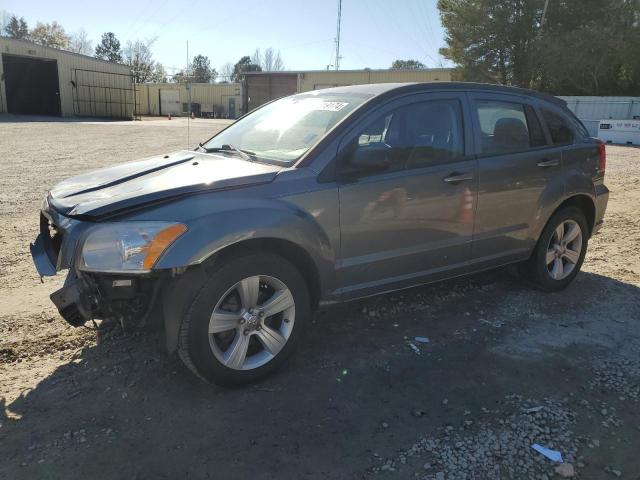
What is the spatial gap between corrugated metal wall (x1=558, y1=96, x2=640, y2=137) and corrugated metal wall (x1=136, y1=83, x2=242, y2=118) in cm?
3736

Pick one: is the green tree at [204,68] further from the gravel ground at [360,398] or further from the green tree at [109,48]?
the gravel ground at [360,398]

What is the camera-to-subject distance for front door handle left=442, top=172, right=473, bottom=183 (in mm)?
3960

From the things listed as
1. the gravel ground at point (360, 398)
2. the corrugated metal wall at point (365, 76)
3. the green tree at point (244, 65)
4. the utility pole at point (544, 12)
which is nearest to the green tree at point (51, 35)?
the green tree at point (244, 65)

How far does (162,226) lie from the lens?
2.87m

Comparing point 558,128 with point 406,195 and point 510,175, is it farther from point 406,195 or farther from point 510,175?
point 406,195

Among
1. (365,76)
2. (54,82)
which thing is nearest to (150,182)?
(54,82)

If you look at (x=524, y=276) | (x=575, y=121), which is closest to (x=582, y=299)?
(x=524, y=276)

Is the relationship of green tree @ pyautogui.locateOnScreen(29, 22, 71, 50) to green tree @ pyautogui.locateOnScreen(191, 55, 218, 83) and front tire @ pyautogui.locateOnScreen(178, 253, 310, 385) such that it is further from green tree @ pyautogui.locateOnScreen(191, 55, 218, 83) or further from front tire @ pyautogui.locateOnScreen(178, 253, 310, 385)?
front tire @ pyautogui.locateOnScreen(178, 253, 310, 385)

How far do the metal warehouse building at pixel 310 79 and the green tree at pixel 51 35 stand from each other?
128 feet

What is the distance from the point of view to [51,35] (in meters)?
76.0

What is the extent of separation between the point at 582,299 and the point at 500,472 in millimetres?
2871

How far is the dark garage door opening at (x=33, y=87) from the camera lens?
127 ft

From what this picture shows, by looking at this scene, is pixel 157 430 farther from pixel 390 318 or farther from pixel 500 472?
pixel 390 318

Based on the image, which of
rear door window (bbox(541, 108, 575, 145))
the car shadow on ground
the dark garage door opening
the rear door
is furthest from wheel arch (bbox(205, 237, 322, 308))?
the dark garage door opening
